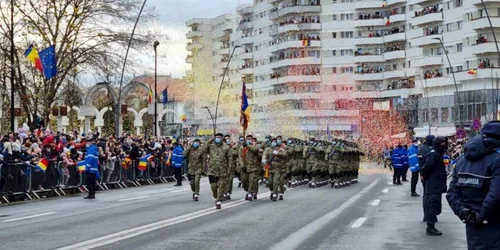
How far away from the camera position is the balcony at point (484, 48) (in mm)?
79188

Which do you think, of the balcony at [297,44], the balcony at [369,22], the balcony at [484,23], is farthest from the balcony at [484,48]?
the balcony at [297,44]

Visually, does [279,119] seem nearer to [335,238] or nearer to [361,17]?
[361,17]

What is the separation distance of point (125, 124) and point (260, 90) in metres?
32.4

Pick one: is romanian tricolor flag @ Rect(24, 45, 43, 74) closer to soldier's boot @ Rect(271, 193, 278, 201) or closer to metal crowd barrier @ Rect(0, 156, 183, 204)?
metal crowd barrier @ Rect(0, 156, 183, 204)

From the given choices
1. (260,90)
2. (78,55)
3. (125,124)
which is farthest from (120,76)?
(260,90)

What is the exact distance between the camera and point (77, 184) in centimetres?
2908

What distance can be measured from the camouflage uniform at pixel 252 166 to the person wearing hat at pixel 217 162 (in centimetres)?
221

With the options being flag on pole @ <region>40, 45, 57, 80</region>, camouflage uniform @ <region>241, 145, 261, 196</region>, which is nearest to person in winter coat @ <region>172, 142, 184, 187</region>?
flag on pole @ <region>40, 45, 57, 80</region>

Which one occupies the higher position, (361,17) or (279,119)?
(361,17)

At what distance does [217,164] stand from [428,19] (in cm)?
7439

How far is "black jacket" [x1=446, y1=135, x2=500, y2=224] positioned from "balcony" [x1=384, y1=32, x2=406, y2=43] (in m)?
99.7

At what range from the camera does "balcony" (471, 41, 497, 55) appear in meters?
79.2

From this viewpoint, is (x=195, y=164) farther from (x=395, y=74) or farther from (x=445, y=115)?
(x=395, y=74)

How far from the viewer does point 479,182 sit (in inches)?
311
